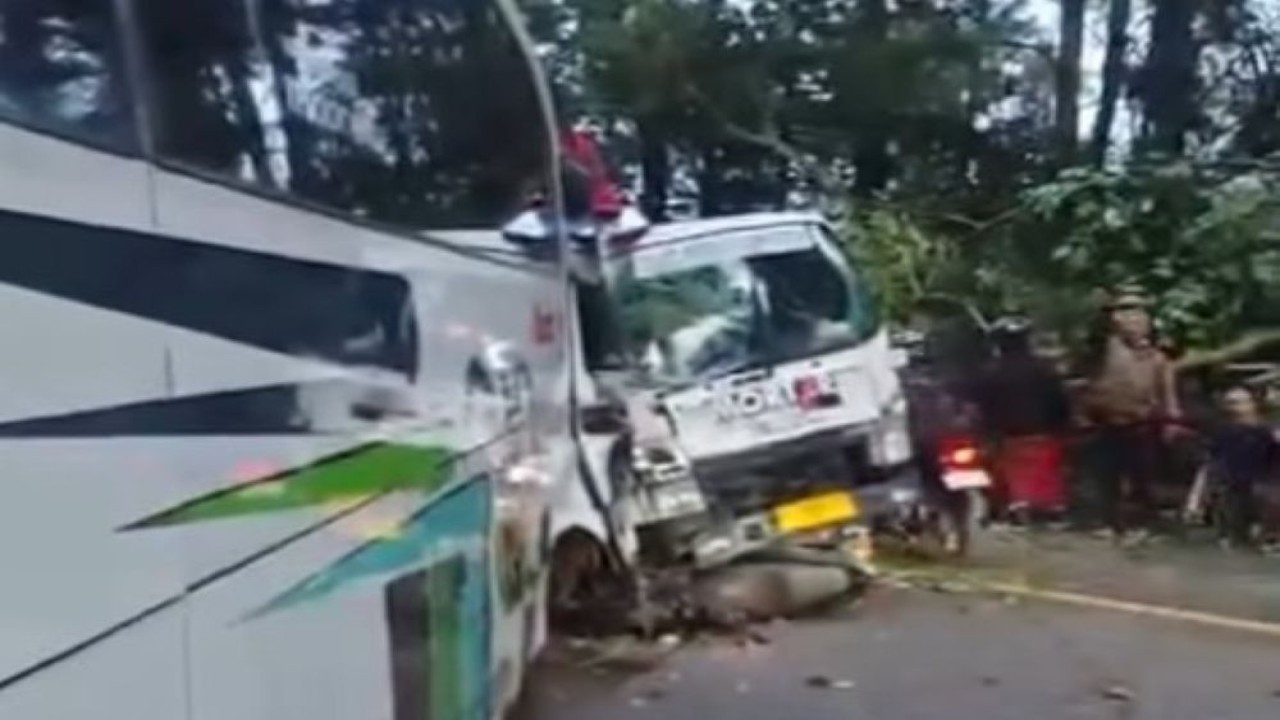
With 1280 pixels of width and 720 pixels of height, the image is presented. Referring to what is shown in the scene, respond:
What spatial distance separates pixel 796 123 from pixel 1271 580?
825 cm

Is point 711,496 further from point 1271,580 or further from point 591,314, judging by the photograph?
point 1271,580

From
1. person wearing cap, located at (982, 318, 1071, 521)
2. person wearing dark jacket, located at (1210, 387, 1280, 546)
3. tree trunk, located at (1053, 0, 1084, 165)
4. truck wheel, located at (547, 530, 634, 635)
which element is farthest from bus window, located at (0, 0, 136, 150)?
tree trunk, located at (1053, 0, 1084, 165)

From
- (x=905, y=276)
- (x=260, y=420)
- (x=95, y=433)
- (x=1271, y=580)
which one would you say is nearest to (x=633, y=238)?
(x=1271, y=580)

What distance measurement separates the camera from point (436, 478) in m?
5.02

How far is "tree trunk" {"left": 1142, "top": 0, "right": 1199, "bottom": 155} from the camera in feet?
59.6

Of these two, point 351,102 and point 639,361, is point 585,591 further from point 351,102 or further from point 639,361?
point 351,102

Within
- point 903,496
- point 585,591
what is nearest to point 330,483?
point 585,591

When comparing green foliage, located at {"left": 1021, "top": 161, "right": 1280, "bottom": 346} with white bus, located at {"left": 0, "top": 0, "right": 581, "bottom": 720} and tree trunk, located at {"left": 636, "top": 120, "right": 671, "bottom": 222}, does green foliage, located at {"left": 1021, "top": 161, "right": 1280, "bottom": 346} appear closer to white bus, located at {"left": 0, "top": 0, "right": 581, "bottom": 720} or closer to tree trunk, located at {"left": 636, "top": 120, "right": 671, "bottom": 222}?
tree trunk, located at {"left": 636, "top": 120, "right": 671, "bottom": 222}

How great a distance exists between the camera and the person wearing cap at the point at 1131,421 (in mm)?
13484

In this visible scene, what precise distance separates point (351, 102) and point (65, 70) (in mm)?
1692

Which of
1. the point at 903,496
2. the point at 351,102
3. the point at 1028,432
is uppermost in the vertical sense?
the point at 351,102

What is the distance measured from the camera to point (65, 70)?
2738 millimetres

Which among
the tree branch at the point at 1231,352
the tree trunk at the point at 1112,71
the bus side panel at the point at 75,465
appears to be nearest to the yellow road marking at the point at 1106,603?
the tree branch at the point at 1231,352

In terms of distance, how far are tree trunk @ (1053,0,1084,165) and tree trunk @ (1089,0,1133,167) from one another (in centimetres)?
19
